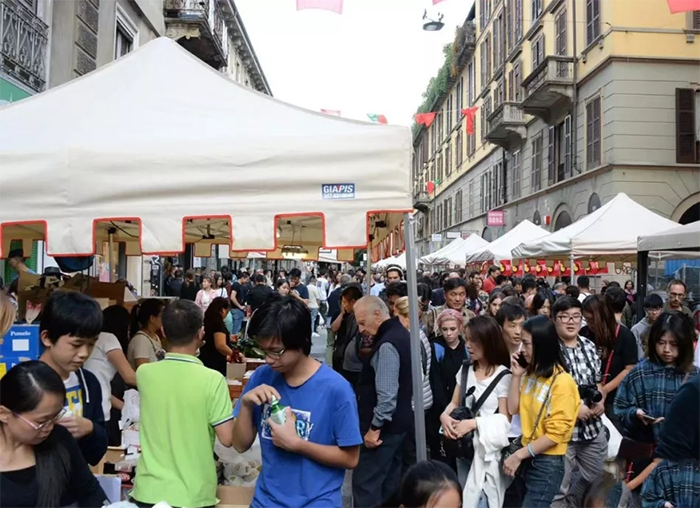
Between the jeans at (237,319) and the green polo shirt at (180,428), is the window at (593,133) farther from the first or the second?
the green polo shirt at (180,428)

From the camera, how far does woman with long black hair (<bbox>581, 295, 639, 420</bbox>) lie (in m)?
5.51

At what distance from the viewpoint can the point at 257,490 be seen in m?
2.65

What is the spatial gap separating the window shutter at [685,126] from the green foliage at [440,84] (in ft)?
83.3

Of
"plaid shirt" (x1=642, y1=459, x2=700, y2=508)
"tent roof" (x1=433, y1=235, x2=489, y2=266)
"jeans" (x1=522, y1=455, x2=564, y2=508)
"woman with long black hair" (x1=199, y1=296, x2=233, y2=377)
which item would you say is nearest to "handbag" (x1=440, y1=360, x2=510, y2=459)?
"jeans" (x1=522, y1=455, x2=564, y2=508)

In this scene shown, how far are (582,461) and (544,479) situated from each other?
685 mm

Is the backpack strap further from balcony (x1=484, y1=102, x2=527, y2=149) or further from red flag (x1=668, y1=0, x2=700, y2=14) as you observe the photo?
balcony (x1=484, y1=102, x2=527, y2=149)

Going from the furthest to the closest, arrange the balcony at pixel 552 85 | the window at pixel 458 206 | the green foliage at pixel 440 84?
the window at pixel 458 206 → the green foliage at pixel 440 84 → the balcony at pixel 552 85

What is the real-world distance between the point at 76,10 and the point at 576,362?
11353 mm

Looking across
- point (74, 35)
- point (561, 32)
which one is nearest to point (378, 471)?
point (74, 35)

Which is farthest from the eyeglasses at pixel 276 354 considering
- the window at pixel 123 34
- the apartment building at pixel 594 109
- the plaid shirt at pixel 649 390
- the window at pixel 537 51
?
the window at pixel 537 51

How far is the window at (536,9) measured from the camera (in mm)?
26859

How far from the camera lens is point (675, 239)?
8.41 metres

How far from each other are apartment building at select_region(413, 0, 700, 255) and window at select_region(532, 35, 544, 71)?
85 millimetres

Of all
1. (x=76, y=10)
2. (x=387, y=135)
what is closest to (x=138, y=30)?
(x=76, y=10)
